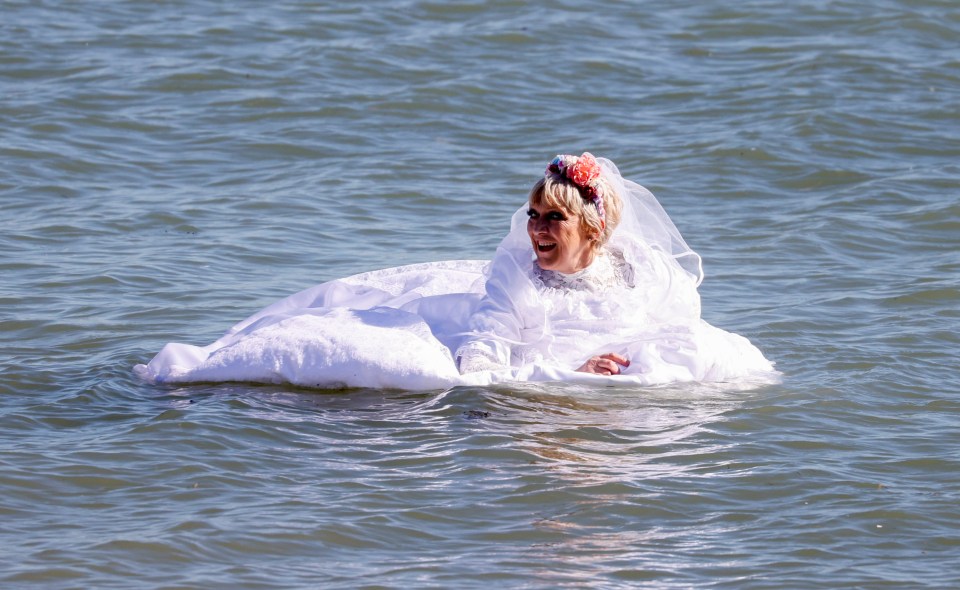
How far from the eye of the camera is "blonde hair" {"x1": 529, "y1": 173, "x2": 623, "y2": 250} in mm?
6406

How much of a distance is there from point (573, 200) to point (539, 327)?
1.96 feet

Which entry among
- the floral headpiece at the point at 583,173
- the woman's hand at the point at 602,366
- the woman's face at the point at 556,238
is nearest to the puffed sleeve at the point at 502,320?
the woman's face at the point at 556,238

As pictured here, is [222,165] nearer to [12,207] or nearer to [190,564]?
[12,207]

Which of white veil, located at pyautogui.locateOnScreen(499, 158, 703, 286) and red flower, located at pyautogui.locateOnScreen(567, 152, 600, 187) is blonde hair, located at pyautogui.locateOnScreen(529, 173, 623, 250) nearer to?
red flower, located at pyautogui.locateOnScreen(567, 152, 600, 187)

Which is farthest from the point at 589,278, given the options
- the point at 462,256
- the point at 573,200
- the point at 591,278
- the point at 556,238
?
the point at 462,256

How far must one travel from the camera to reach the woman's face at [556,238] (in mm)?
6434

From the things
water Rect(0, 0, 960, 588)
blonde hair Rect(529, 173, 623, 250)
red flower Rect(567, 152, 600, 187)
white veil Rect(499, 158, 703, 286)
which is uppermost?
red flower Rect(567, 152, 600, 187)

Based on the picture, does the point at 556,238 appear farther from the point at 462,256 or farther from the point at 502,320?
the point at 462,256

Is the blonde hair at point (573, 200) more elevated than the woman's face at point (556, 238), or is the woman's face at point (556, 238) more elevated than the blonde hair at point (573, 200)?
the blonde hair at point (573, 200)

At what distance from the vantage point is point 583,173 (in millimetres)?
6473

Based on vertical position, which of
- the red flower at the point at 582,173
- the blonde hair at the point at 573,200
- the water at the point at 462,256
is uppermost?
the red flower at the point at 582,173

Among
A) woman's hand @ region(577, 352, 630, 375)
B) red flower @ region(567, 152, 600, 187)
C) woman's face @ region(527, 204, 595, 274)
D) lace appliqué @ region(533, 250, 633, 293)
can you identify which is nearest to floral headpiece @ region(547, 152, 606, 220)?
red flower @ region(567, 152, 600, 187)

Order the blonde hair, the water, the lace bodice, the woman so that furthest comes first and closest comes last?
the lace bodice → the blonde hair → the woman → the water

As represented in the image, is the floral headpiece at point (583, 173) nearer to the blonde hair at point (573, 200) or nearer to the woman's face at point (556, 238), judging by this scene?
the blonde hair at point (573, 200)
